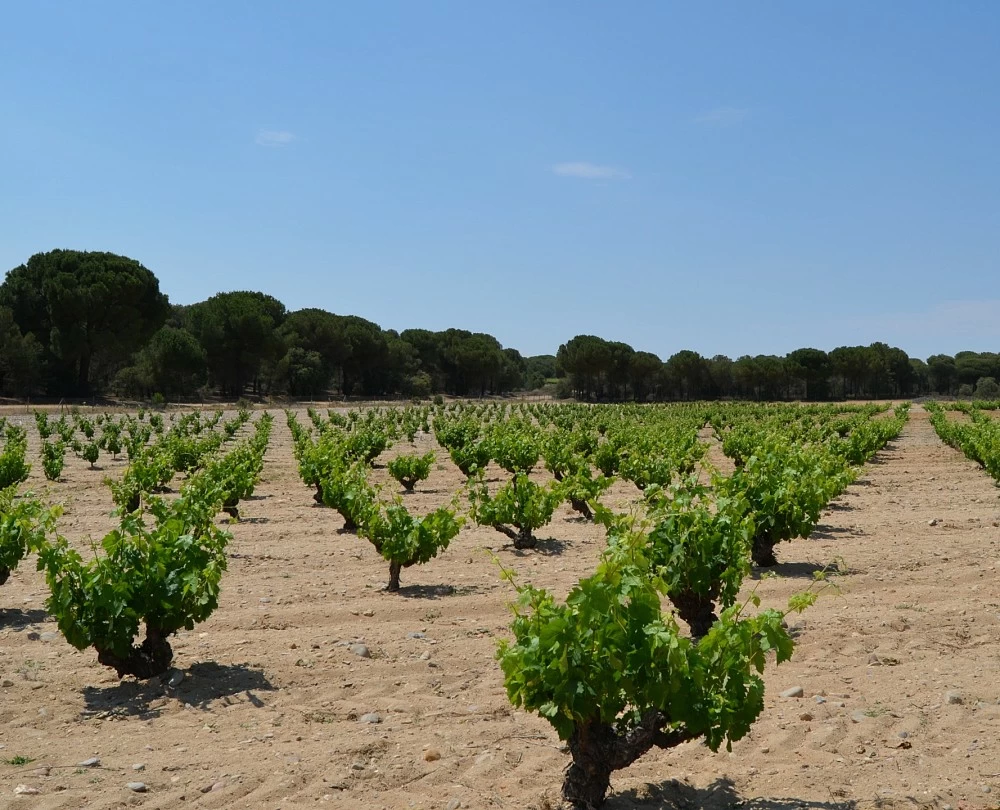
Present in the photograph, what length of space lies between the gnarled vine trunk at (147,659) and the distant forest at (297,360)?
50.6m

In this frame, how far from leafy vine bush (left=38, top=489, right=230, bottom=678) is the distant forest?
5049 cm

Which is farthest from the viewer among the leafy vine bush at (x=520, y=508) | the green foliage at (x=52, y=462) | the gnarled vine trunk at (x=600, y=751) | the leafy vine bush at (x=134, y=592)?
the green foliage at (x=52, y=462)

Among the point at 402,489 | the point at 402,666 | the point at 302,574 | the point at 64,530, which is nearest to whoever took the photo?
the point at 402,666

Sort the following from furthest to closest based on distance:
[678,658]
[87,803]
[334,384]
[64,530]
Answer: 1. [334,384]
2. [64,530]
3. [87,803]
4. [678,658]

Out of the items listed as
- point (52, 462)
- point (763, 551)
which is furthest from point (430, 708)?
point (52, 462)

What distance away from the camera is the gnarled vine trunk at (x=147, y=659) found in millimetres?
6207

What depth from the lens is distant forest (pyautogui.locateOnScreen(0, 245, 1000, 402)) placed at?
5469 cm

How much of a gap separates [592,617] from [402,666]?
3223 millimetres

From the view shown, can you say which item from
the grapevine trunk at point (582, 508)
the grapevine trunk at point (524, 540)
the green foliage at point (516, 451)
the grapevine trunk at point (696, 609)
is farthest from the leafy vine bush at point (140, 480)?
the grapevine trunk at point (696, 609)

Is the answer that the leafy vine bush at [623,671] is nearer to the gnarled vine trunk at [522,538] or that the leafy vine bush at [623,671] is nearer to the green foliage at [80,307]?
the gnarled vine trunk at [522,538]

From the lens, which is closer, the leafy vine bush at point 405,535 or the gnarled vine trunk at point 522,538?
the leafy vine bush at point 405,535

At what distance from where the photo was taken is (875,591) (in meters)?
8.88

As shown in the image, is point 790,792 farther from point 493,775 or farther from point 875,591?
point 875,591

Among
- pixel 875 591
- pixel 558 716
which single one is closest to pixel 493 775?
pixel 558 716
